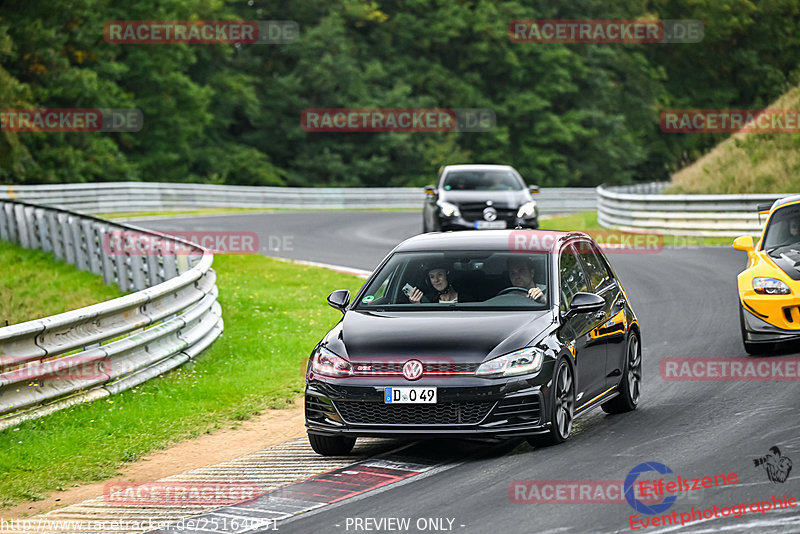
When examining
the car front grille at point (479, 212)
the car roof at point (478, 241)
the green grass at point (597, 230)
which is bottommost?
the green grass at point (597, 230)

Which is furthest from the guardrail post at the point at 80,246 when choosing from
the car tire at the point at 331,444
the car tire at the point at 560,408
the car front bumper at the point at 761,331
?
the car tire at the point at 560,408

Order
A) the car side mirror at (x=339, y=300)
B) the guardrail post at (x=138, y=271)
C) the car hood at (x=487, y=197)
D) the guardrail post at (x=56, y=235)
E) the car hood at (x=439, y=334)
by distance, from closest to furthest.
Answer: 1. the car hood at (x=439, y=334)
2. the car side mirror at (x=339, y=300)
3. the guardrail post at (x=138, y=271)
4. the guardrail post at (x=56, y=235)
5. the car hood at (x=487, y=197)

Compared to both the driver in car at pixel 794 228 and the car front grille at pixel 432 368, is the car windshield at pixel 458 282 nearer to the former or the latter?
the car front grille at pixel 432 368

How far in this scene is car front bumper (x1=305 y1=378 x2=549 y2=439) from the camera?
27.6ft

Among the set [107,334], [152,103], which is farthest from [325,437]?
[152,103]

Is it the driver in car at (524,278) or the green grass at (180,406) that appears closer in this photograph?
the green grass at (180,406)

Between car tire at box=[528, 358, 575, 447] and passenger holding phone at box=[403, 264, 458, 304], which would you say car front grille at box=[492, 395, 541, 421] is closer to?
car tire at box=[528, 358, 575, 447]

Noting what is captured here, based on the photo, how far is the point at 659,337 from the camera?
14406 millimetres

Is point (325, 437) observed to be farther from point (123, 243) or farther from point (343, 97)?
point (343, 97)

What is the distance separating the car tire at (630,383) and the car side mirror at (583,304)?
3.67 feet

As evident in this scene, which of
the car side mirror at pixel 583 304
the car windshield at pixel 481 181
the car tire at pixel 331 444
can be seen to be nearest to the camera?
the car tire at pixel 331 444

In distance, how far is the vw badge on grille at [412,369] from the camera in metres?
8.48

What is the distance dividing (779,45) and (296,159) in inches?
1284

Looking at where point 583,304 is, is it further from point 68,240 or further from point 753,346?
point 68,240
